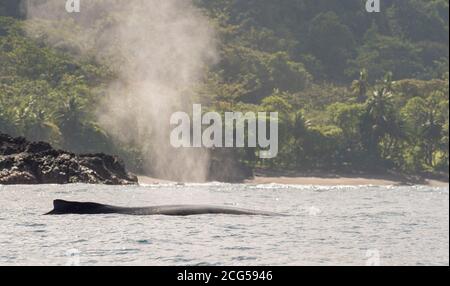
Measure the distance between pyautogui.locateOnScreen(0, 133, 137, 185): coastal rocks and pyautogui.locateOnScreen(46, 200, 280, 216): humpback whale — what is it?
44.5m

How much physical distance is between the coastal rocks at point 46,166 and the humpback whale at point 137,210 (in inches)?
1751

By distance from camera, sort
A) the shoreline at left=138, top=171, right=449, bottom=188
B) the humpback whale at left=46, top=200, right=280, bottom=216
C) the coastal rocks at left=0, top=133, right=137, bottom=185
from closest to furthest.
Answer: the humpback whale at left=46, top=200, right=280, bottom=216, the coastal rocks at left=0, top=133, right=137, bottom=185, the shoreline at left=138, top=171, right=449, bottom=188

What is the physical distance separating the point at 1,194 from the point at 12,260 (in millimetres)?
37447

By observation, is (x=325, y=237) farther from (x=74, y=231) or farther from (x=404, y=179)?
(x=404, y=179)

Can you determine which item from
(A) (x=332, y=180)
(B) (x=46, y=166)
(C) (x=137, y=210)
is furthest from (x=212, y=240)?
(A) (x=332, y=180)

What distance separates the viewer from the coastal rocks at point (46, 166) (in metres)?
91.0

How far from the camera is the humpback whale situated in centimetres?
4300

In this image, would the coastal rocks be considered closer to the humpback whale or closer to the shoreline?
the shoreline

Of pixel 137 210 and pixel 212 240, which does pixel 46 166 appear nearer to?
pixel 137 210

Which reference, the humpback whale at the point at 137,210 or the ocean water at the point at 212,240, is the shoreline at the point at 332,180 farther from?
the ocean water at the point at 212,240

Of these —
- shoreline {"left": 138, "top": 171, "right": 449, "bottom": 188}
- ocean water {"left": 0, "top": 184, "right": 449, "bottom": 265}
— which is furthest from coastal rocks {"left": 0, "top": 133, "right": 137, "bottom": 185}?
ocean water {"left": 0, "top": 184, "right": 449, "bottom": 265}

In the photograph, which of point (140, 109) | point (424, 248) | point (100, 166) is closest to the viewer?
point (424, 248)
